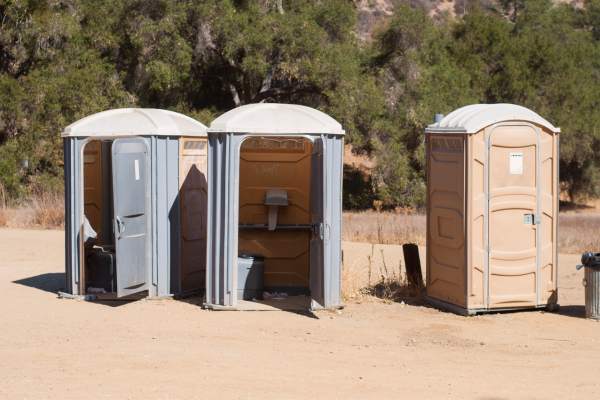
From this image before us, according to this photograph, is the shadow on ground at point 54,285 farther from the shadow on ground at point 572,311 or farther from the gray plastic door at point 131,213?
the shadow on ground at point 572,311

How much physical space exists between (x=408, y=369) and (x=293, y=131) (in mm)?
3246

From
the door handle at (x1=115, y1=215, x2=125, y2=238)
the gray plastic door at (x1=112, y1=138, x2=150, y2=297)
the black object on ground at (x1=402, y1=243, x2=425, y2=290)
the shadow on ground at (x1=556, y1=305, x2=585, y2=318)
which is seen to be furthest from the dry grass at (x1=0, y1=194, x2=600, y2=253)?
the door handle at (x1=115, y1=215, x2=125, y2=238)

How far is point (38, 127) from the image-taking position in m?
25.8

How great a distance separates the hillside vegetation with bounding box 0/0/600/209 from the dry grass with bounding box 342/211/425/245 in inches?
209

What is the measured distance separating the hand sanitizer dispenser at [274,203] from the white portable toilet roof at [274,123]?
1.55 meters

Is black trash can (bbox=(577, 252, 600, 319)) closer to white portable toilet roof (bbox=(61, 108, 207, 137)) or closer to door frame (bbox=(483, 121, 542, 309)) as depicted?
door frame (bbox=(483, 121, 542, 309))

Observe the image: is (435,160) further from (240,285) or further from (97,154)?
(97,154)

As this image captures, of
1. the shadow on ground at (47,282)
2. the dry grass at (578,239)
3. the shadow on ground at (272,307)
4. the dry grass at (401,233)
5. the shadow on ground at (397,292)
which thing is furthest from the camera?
the dry grass at (401,233)

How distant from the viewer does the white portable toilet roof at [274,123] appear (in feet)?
35.9

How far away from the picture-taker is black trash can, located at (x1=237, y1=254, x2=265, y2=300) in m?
12.0

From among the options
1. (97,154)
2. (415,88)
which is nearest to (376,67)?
(415,88)

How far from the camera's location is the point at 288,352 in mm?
9281

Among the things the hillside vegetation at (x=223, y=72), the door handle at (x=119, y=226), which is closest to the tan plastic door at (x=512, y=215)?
the door handle at (x=119, y=226)

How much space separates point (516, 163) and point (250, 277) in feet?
10.7
